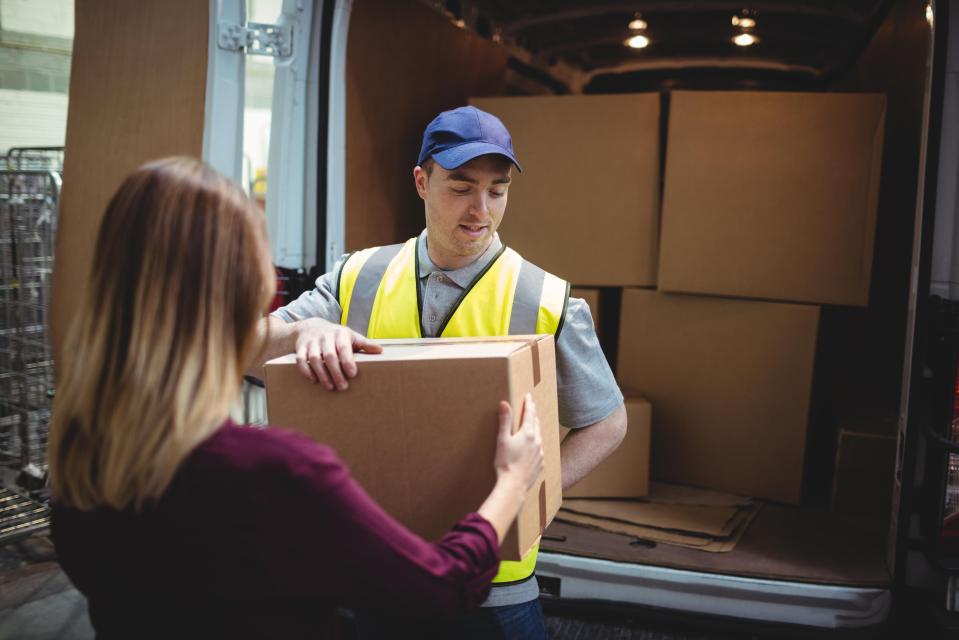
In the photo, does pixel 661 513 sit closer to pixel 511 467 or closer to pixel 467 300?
pixel 467 300

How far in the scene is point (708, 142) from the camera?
2.87 m

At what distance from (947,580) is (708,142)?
1567 mm

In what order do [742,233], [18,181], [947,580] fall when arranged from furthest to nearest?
[18,181]
[742,233]
[947,580]

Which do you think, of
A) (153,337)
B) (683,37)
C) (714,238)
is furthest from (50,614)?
(683,37)

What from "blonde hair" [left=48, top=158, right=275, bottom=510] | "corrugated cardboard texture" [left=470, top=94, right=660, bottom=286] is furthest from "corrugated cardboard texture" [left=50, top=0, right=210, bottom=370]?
"blonde hair" [left=48, top=158, right=275, bottom=510]

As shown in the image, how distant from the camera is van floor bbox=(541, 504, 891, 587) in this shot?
2.29 m

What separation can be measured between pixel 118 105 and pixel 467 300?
1361mm

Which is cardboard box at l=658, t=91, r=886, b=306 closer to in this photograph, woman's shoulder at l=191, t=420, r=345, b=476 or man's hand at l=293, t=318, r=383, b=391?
man's hand at l=293, t=318, r=383, b=391

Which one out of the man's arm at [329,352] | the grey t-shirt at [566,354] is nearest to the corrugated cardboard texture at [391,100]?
the grey t-shirt at [566,354]

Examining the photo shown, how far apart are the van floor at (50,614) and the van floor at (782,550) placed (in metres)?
0.19

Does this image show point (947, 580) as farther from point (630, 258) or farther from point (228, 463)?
Result: point (228, 463)

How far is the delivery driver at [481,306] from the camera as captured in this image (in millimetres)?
1433

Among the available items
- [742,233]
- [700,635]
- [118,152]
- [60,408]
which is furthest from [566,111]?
[60,408]

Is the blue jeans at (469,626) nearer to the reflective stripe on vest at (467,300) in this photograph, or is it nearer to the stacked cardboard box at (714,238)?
the reflective stripe on vest at (467,300)
